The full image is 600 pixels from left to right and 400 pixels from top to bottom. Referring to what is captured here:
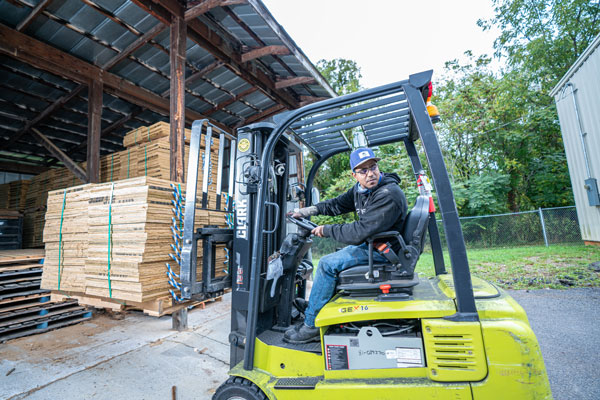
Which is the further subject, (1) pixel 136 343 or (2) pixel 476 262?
(2) pixel 476 262

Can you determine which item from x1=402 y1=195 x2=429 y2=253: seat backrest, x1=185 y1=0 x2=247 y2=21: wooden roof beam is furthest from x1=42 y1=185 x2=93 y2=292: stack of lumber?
x1=402 y1=195 x2=429 y2=253: seat backrest

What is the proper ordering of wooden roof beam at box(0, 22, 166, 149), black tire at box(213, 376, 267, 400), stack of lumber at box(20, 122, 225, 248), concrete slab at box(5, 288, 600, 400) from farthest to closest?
1. wooden roof beam at box(0, 22, 166, 149)
2. stack of lumber at box(20, 122, 225, 248)
3. concrete slab at box(5, 288, 600, 400)
4. black tire at box(213, 376, 267, 400)

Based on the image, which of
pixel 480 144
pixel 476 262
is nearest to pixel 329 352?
pixel 476 262

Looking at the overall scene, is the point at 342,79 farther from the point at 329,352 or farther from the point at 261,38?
the point at 329,352

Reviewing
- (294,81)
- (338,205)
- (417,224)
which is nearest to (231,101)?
(294,81)

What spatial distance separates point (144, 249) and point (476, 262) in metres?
10.3

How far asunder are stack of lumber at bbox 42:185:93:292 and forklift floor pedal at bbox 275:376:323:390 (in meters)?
3.07

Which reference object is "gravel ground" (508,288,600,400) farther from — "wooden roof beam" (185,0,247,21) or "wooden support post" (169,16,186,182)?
"wooden roof beam" (185,0,247,21)

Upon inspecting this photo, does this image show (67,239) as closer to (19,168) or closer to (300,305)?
(300,305)

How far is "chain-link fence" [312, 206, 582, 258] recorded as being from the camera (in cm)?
1184

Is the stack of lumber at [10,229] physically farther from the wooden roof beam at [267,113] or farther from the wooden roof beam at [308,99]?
the wooden roof beam at [308,99]

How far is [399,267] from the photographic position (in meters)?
2.41

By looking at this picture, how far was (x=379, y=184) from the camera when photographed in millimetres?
2736

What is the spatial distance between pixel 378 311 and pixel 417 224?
75 centimetres
